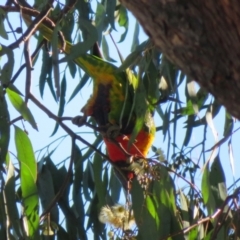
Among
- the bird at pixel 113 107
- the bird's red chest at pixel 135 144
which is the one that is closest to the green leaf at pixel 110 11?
the bird at pixel 113 107

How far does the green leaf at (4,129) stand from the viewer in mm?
1520

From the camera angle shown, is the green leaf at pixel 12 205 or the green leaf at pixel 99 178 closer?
the green leaf at pixel 12 205

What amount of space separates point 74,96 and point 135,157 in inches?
13.3

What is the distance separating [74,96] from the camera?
6.13 ft

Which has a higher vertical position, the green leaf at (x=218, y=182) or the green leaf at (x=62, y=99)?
the green leaf at (x=62, y=99)

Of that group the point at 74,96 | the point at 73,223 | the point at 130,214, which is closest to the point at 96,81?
the point at 74,96

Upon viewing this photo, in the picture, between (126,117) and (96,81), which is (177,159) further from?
(96,81)

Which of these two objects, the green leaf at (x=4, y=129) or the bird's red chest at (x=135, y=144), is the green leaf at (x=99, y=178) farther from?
the green leaf at (x=4, y=129)

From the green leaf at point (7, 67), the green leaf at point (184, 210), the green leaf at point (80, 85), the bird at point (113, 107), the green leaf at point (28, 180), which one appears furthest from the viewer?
the bird at point (113, 107)

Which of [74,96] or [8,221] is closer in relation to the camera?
[8,221]

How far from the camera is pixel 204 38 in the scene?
74 centimetres

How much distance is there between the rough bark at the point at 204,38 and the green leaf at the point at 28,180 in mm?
846

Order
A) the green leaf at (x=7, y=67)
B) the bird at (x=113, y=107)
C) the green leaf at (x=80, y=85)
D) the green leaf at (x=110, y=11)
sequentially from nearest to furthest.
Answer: the green leaf at (x=7, y=67), the green leaf at (x=110, y=11), the green leaf at (x=80, y=85), the bird at (x=113, y=107)

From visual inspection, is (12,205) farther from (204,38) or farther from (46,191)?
(204,38)
